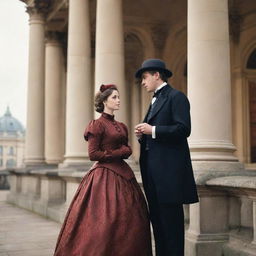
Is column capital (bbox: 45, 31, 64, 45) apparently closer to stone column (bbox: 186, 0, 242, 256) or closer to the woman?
stone column (bbox: 186, 0, 242, 256)

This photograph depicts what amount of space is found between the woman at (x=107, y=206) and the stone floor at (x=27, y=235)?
4148mm

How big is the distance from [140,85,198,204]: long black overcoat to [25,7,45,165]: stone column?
735 inches

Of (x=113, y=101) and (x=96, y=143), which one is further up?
(x=113, y=101)

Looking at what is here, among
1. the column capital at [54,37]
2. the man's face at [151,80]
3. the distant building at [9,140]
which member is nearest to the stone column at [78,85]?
the column capital at [54,37]

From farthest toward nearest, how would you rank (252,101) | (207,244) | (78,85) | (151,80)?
(252,101)
(78,85)
(207,244)
(151,80)

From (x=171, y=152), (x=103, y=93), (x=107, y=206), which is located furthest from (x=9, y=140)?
(x=171, y=152)

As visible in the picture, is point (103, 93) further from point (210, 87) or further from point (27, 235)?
point (27, 235)

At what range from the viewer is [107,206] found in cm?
720

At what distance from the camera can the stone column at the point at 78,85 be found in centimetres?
1809

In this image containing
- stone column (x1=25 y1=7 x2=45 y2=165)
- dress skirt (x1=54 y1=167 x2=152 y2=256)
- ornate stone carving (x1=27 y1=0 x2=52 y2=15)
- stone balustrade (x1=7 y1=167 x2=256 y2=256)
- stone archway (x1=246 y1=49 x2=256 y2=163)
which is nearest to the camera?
dress skirt (x1=54 y1=167 x2=152 y2=256)

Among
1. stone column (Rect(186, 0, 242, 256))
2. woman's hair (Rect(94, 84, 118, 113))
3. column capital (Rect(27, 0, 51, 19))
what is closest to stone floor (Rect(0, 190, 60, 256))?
stone column (Rect(186, 0, 242, 256))

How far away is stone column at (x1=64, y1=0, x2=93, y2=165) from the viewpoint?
18094 mm

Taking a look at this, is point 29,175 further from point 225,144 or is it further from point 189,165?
point 189,165

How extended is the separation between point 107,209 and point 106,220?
0.50ft
